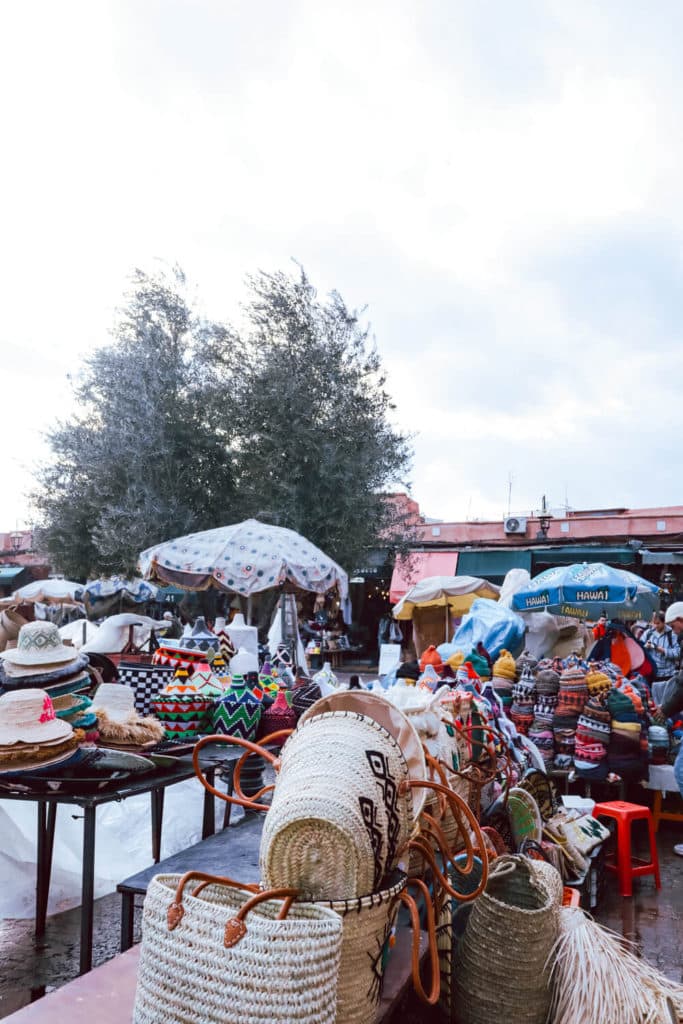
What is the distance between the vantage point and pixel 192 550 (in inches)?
268

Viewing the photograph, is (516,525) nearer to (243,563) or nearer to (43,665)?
(243,563)

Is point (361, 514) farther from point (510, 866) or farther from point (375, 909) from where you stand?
point (375, 909)

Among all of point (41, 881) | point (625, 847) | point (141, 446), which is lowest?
point (625, 847)

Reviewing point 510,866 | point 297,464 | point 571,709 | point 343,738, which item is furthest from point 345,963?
point 297,464

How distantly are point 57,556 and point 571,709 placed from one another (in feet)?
41.9

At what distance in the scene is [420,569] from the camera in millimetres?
18219

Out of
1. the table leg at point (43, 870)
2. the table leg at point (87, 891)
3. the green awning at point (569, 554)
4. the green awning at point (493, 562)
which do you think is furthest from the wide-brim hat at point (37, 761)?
the green awning at point (493, 562)

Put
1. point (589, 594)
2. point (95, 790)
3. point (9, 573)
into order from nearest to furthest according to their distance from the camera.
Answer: point (95, 790) → point (589, 594) → point (9, 573)

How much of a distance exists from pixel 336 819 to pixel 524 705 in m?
4.43

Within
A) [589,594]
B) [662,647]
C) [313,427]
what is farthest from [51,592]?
[662,647]

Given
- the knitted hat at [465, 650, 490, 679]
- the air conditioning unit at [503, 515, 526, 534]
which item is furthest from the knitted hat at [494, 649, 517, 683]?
the air conditioning unit at [503, 515, 526, 534]

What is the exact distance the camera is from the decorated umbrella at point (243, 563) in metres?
6.42

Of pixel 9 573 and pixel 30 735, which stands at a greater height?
pixel 9 573

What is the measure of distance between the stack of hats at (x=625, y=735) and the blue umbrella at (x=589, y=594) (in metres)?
2.79
